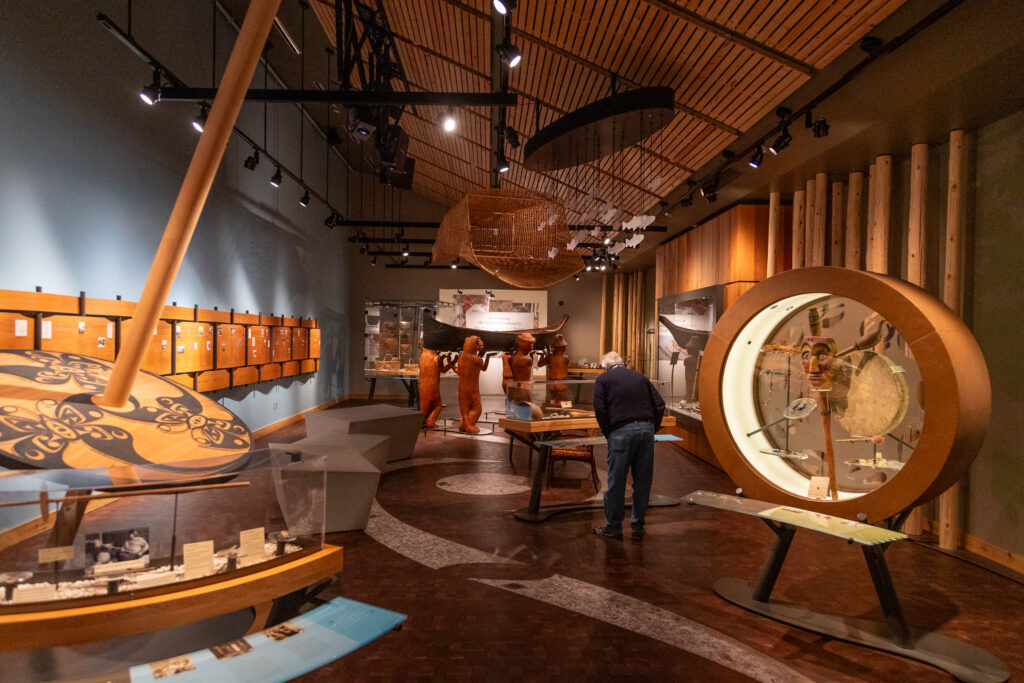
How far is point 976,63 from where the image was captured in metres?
3.70

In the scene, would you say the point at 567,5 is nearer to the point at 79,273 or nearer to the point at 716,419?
the point at 716,419

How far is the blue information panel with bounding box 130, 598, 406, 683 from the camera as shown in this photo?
1463mm

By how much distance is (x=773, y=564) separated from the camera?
12.1ft

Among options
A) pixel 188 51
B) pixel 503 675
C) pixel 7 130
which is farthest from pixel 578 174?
pixel 503 675

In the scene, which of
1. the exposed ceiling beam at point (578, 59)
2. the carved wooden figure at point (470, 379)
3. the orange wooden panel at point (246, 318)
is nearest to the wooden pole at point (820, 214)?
the exposed ceiling beam at point (578, 59)

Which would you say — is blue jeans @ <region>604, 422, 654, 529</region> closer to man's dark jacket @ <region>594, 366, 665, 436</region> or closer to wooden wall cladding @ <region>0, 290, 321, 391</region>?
man's dark jacket @ <region>594, 366, 665, 436</region>

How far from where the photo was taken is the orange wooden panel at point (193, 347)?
6.82 m

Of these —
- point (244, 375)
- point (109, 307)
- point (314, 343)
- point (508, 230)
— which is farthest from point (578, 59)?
point (314, 343)

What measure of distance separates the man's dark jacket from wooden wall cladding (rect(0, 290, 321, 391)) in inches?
134

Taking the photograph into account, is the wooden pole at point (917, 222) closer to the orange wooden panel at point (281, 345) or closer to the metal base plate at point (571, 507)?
the metal base plate at point (571, 507)

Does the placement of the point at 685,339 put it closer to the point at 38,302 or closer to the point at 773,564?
the point at 773,564

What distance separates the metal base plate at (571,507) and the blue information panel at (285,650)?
3.77m

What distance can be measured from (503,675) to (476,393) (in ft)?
24.6

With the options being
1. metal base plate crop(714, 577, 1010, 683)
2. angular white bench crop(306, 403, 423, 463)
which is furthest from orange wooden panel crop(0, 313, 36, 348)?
metal base plate crop(714, 577, 1010, 683)
